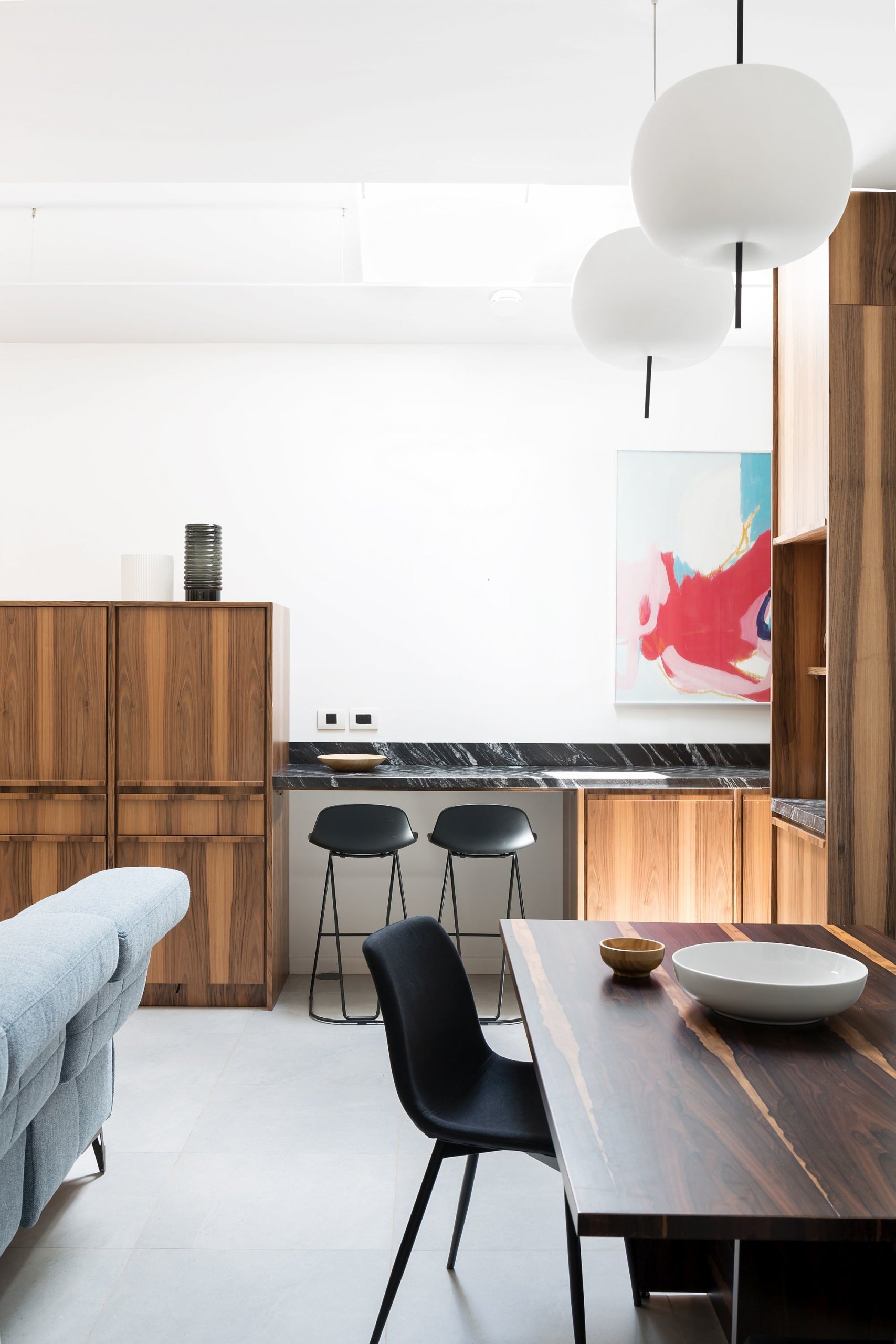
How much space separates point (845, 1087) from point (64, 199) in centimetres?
395

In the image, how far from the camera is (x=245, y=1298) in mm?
1999

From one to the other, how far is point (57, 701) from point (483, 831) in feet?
6.04

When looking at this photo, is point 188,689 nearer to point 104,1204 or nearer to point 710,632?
point 104,1204

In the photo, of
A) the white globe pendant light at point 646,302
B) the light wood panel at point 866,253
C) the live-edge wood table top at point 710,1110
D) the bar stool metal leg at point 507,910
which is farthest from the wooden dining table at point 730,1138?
the light wood panel at point 866,253

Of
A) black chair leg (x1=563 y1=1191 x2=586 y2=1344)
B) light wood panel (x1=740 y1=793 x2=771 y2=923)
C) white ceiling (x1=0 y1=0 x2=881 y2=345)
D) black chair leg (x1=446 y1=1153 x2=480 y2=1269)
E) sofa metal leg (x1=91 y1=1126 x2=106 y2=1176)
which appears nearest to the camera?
black chair leg (x1=563 y1=1191 x2=586 y2=1344)

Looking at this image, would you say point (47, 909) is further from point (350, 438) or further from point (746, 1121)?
point (350, 438)

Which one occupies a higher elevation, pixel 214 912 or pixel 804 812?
pixel 804 812

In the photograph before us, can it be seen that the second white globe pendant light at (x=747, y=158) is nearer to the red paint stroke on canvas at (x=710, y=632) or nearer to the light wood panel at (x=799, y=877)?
the light wood panel at (x=799, y=877)

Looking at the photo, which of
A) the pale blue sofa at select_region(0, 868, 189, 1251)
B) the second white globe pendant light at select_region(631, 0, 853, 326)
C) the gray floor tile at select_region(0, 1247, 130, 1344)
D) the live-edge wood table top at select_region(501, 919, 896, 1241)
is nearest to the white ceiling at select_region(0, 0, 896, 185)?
the second white globe pendant light at select_region(631, 0, 853, 326)

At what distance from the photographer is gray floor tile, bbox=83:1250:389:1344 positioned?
1881mm

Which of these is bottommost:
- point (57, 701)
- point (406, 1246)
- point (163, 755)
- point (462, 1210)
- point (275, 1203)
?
point (275, 1203)

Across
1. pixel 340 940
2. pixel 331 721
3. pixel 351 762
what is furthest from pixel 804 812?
pixel 340 940

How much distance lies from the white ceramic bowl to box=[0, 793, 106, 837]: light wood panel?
284 centimetres

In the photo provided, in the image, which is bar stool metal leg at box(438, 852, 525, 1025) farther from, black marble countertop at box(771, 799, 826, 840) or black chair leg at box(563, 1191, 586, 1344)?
black chair leg at box(563, 1191, 586, 1344)
